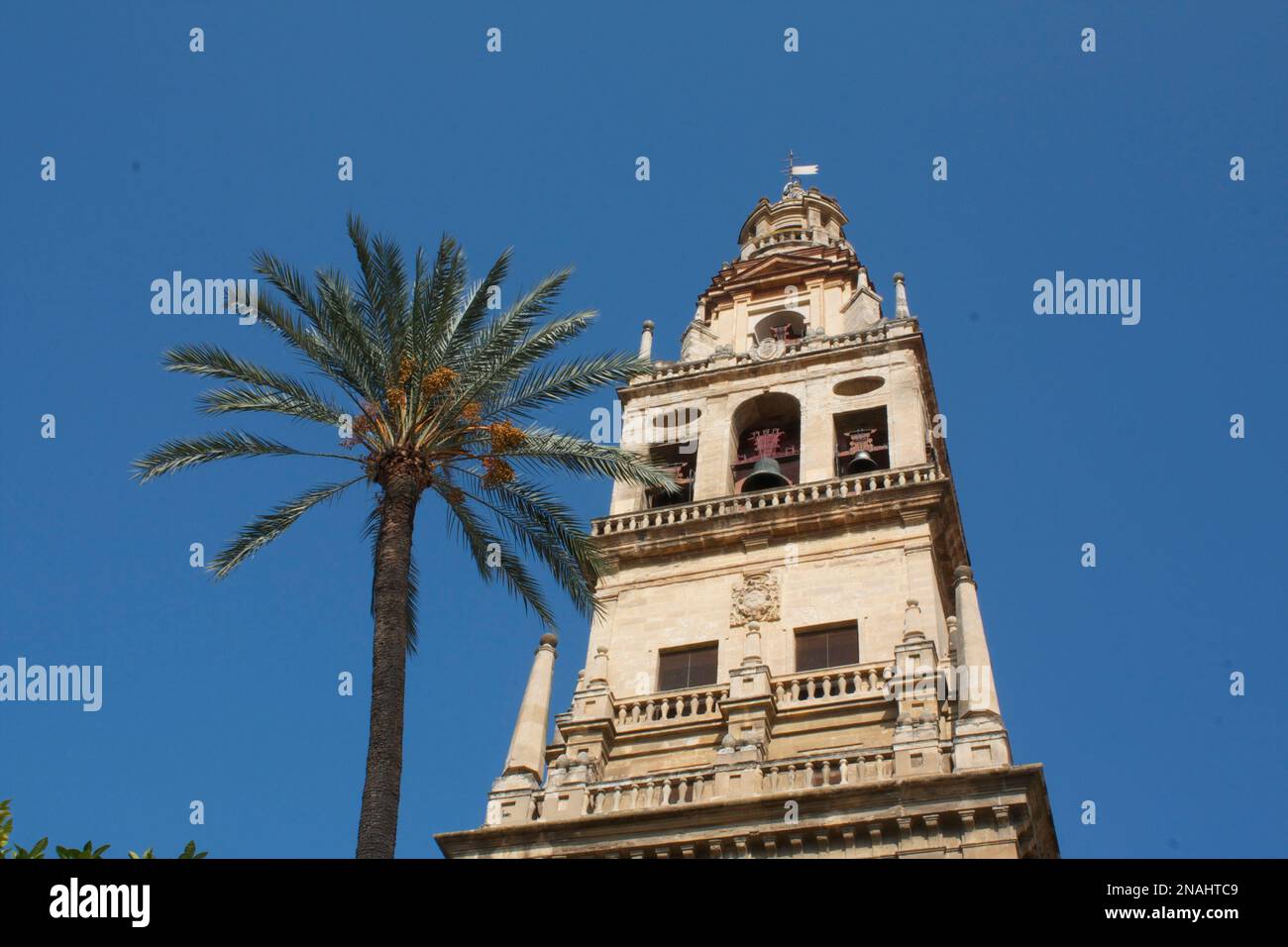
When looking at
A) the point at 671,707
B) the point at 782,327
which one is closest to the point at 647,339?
the point at 782,327

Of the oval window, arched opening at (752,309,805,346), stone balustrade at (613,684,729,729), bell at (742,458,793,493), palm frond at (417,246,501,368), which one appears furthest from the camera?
arched opening at (752,309,805,346)

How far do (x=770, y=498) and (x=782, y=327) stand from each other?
35.0 feet

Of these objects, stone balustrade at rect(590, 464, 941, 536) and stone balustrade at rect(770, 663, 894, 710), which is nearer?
stone balustrade at rect(770, 663, 894, 710)

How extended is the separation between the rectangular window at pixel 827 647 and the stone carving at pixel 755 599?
0.86 m

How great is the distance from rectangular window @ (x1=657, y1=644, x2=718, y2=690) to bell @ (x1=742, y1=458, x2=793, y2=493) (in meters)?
5.06

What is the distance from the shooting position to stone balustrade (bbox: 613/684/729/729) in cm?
2997

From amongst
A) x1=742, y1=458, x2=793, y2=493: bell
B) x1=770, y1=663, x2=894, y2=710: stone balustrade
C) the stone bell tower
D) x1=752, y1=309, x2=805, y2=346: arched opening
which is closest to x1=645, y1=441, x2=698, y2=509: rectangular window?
the stone bell tower

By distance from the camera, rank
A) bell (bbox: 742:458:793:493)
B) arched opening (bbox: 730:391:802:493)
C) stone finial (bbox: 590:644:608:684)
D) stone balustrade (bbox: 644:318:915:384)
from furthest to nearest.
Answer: stone balustrade (bbox: 644:318:915:384) < arched opening (bbox: 730:391:802:493) < bell (bbox: 742:458:793:493) < stone finial (bbox: 590:644:608:684)

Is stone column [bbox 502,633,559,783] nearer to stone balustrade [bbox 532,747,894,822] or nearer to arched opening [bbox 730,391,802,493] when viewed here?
stone balustrade [bbox 532,747,894,822]
